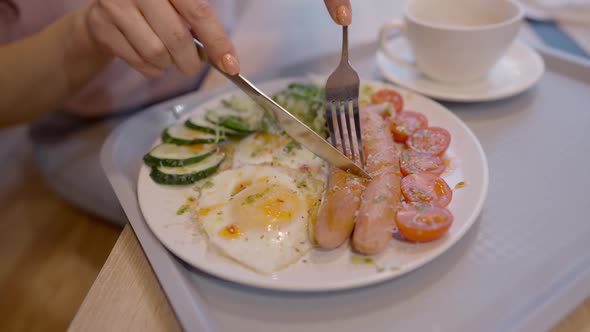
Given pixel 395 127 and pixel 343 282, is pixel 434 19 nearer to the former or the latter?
pixel 395 127

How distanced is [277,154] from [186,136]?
0.29 meters

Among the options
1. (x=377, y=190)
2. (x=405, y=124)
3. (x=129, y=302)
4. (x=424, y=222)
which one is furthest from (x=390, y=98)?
(x=129, y=302)

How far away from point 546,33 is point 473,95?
120 centimetres

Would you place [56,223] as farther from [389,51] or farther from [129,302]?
[389,51]

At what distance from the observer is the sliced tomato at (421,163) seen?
1136mm

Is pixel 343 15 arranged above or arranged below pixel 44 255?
above

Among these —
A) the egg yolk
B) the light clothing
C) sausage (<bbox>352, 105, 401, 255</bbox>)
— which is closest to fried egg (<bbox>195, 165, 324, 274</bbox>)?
the egg yolk

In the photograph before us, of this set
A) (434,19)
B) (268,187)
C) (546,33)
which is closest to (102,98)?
(268,187)

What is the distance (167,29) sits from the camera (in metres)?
1.11

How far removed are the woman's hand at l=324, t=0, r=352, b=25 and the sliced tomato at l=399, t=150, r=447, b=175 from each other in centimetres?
41

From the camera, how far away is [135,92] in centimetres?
190

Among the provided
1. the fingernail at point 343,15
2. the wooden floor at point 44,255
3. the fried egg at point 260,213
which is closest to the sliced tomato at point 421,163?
the fried egg at point 260,213

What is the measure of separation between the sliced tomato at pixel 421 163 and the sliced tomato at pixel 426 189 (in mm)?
38

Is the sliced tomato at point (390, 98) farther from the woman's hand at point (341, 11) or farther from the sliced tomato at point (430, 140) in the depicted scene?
the woman's hand at point (341, 11)
